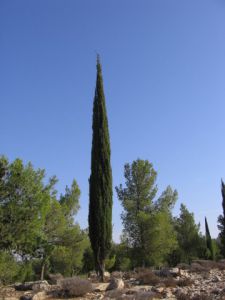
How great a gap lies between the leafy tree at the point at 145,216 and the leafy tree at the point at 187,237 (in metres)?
11.9

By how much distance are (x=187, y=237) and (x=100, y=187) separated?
1083 inches

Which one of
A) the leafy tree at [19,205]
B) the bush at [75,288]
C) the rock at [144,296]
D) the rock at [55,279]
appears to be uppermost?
the leafy tree at [19,205]

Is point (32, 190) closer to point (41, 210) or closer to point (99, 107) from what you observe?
point (41, 210)

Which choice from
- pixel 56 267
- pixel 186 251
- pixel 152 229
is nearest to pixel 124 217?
pixel 152 229

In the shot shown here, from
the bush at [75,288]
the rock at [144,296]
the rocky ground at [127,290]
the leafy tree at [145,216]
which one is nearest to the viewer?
the rock at [144,296]

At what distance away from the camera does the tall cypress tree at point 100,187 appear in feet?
69.3

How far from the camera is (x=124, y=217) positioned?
32906 mm

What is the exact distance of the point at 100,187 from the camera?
2222cm

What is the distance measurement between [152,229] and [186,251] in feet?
56.1

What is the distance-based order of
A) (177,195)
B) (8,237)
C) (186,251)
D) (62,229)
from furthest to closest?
(186,251) < (177,195) < (62,229) < (8,237)

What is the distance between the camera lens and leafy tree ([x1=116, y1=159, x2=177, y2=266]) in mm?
31219

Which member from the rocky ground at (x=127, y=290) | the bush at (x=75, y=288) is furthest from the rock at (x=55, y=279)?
the bush at (x=75, y=288)

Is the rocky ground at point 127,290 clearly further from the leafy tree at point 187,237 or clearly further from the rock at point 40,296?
the leafy tree at point 187,237

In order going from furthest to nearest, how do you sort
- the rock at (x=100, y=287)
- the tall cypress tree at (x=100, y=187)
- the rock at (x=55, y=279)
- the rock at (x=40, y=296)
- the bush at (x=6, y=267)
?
the tall cypress tree at (x=100, y=187)
the rock at (x=55, y=279)
the rock at (x=100, y=287)
the rock at (x=40, y=296)
the bush at (x=6, y=267)
